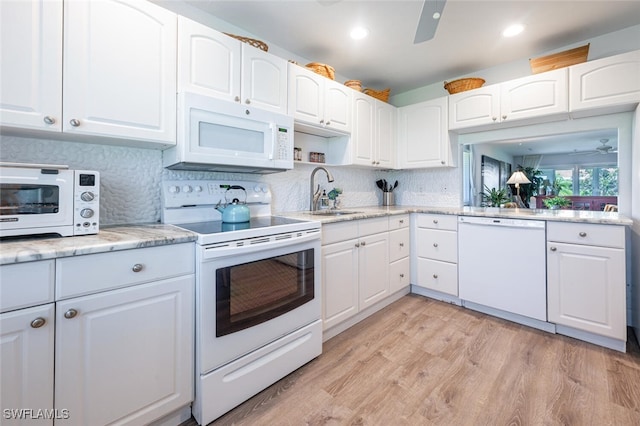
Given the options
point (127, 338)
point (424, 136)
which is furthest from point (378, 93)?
point (127, 338)

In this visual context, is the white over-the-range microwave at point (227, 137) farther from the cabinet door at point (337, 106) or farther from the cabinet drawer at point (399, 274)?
the cabinet drawer at point (399, 274)

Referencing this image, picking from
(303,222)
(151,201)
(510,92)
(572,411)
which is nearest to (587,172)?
(510,92)

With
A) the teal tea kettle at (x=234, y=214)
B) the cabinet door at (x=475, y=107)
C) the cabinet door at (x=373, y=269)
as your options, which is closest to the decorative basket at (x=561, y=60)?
the cabinet door at (x=475, y=107)

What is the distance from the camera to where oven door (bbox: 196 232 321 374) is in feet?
4.42

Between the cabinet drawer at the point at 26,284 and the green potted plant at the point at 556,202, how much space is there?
3.75 m

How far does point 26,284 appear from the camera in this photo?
959mm

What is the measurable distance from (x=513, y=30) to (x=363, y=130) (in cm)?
145

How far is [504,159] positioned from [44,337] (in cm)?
373

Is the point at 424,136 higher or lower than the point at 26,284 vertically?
higher

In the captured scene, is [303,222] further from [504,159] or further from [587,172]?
[587,172]

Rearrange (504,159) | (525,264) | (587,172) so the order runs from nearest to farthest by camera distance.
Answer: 1. (525,264)
2. (587,172)
3. (504,159)

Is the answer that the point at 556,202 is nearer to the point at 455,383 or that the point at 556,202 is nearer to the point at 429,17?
the point at 455,383

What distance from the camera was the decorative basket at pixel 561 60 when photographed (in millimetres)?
2281

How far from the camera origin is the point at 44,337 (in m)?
0.99
